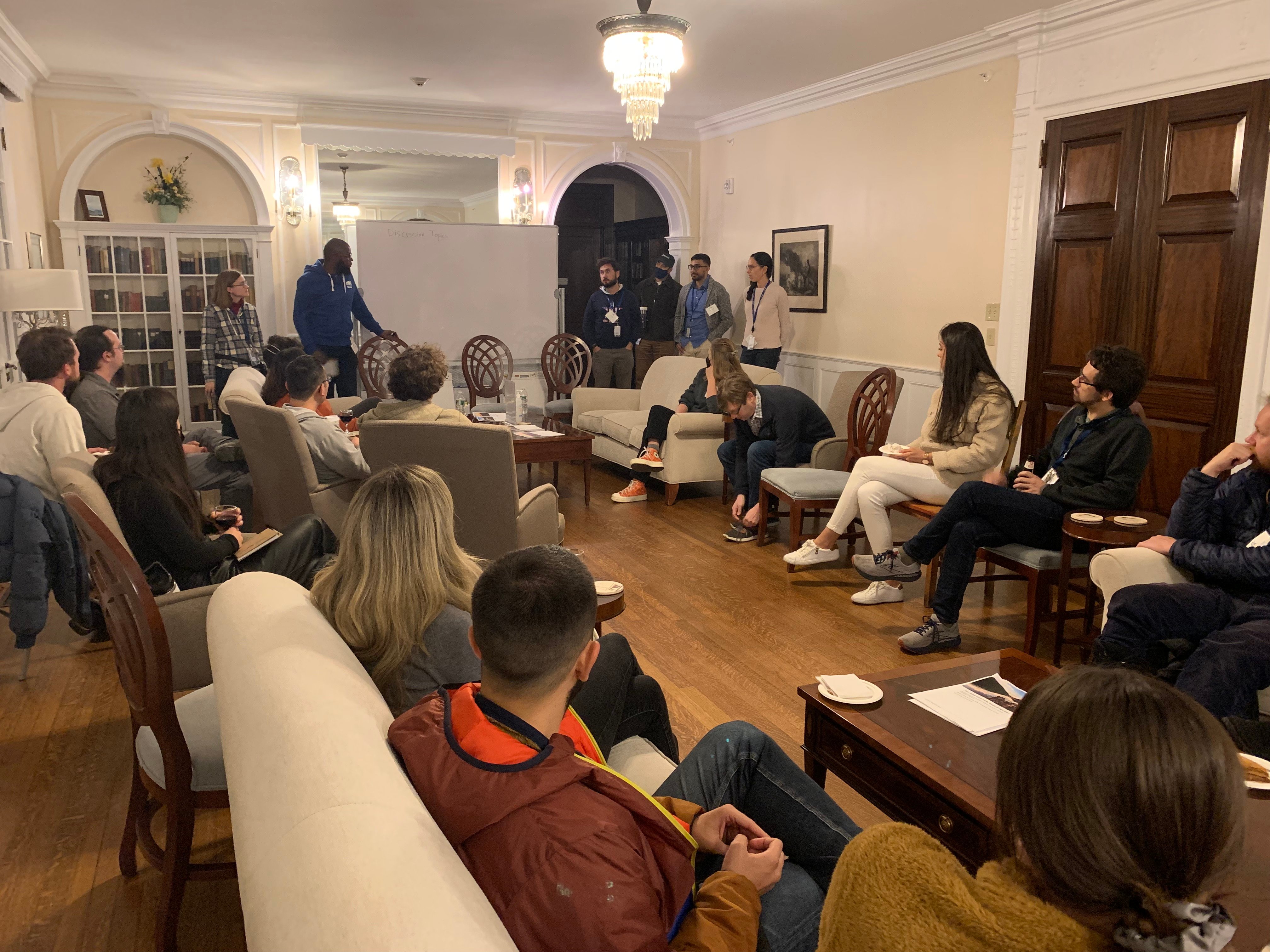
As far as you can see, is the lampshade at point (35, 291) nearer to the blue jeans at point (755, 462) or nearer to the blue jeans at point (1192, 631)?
the blue jeans at point (755, 462)

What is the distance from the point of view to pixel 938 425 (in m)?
4.16

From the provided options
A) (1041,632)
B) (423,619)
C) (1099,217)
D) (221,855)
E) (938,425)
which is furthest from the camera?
(1099,217)

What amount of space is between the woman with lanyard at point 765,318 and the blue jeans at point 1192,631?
478 cm

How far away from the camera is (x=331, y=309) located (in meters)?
7.26

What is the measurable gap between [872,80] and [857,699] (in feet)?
18.9

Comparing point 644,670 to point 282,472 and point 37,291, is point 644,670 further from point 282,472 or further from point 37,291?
point 37,291

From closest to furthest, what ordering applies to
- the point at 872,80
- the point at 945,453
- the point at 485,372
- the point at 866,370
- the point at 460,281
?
the point at 945,453 → the point at 872,80 → the point at 866,370 → the point at 485,372 → the point at 460,281

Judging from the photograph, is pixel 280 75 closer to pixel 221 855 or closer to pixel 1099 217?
pixel 1099 217

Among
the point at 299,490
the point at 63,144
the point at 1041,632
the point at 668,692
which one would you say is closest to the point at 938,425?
the point at 1041,632

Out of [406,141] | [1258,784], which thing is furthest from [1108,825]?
[406,141]

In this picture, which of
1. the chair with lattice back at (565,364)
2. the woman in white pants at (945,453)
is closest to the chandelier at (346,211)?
the chair with lattice back at (565,364)

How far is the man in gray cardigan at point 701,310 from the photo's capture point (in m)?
8.04

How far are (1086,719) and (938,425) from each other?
3443 millimetres

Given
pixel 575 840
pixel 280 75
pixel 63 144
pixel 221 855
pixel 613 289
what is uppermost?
pixel 280 75
